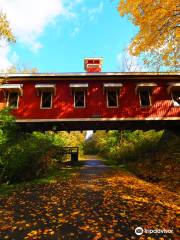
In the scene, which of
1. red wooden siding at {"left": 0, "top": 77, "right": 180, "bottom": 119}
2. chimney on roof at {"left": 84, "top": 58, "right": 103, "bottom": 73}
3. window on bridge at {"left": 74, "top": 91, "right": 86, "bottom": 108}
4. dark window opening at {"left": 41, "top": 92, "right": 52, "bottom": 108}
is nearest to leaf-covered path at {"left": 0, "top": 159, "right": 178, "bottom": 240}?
red wooden siding at {"left": 0, "top": 77, "right": 180, "bottom": 119}

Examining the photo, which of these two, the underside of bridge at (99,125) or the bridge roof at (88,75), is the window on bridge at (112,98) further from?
the underside of bridge at (99,125)

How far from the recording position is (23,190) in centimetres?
1130

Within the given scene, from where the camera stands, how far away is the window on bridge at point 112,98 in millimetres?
18266

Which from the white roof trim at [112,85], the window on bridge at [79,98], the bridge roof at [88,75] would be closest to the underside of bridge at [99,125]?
the window on bridge at [79,98]

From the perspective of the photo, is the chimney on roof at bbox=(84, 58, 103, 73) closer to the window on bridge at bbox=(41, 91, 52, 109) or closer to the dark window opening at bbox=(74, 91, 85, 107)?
the dark window opening at bbox=(74, 91, 85, 107)

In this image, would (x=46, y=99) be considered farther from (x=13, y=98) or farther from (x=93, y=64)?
(x=93, y=64)

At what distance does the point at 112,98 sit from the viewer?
60.2ft

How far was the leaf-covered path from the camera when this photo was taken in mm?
5513

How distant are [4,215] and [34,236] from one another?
2.41 m

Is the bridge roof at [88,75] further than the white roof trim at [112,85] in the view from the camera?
Yes

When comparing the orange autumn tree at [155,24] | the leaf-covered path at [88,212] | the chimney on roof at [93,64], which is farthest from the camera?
the chimney on roof at [93,64]

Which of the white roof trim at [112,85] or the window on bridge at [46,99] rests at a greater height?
the white roof trim at [112,85]

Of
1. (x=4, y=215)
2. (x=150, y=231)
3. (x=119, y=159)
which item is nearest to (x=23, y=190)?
(x=4, y=215)

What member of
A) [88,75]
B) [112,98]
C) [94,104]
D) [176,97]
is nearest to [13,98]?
[88,75]
